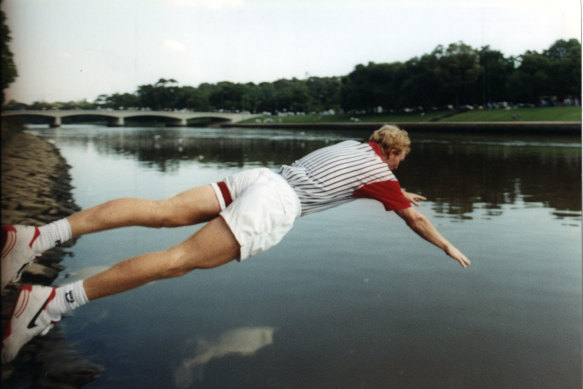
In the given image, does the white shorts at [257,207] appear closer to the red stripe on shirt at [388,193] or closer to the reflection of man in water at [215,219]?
the reflection of man in water at [215,219]

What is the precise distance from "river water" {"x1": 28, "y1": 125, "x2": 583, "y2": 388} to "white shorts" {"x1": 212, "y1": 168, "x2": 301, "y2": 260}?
3.92 ft

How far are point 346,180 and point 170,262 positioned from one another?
4.02 ft

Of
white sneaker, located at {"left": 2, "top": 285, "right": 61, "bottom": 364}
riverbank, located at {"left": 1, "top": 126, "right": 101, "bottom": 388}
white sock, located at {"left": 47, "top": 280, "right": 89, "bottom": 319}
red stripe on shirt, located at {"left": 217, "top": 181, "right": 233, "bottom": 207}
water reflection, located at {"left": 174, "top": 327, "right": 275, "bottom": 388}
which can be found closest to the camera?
white sneaker, located at {"left": 2, "top": 285, "right": 61, "bottom": 364}

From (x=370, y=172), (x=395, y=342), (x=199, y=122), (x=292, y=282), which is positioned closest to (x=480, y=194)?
(x=292, y=282)

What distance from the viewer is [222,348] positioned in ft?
14.0

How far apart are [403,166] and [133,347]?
1487 centimetres

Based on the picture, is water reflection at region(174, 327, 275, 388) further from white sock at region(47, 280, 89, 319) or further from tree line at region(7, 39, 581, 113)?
tree line at region(7, 39, 581, 113)

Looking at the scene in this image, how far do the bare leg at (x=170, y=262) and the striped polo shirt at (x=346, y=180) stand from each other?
62 centimetres

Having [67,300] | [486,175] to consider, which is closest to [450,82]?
[486,175]

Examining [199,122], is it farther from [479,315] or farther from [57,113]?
[479,315]

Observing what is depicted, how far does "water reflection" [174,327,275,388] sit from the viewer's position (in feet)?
12.6

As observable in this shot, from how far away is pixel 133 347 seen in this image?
4.20m

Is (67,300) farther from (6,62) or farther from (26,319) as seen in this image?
(6,62)

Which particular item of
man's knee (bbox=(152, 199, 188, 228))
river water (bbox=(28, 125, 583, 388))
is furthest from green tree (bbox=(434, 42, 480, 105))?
man's knee (bbox=(152, 199, 188, 228))
